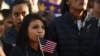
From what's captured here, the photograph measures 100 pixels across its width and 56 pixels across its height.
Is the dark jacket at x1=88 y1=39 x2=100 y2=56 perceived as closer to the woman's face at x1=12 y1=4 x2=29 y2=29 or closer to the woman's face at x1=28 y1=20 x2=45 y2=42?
the woman's face at x1=28 y1=20 x2=45 y2=42

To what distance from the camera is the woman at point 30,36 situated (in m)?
5.09

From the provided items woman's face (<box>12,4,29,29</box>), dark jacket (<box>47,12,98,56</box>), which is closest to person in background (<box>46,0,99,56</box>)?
dark jacket (<box>47,12,98,56</box>)

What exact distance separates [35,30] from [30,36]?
3.8 inches

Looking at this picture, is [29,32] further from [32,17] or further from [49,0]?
[49,0]

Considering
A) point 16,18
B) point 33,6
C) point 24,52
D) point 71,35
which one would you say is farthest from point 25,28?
point 33,6

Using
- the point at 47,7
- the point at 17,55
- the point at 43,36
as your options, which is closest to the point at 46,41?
the point at 43,36

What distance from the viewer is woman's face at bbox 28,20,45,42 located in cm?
513

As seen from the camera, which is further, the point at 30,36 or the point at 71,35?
the point at 30,36

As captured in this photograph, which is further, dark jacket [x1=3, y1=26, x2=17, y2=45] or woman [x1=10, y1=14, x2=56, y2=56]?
dark jacket [x1=3, y1=26, x2=17, y2=45]

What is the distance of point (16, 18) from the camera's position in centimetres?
573

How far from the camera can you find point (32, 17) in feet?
17.7

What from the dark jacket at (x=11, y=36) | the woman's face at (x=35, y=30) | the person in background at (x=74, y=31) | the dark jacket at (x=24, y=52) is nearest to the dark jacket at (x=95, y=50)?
the person in background at (x=74, y=31)

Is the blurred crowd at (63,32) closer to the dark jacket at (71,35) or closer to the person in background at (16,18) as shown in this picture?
the dark jacket at (71,35)

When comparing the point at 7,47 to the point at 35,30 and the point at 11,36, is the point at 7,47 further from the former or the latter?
the point at 35,30
